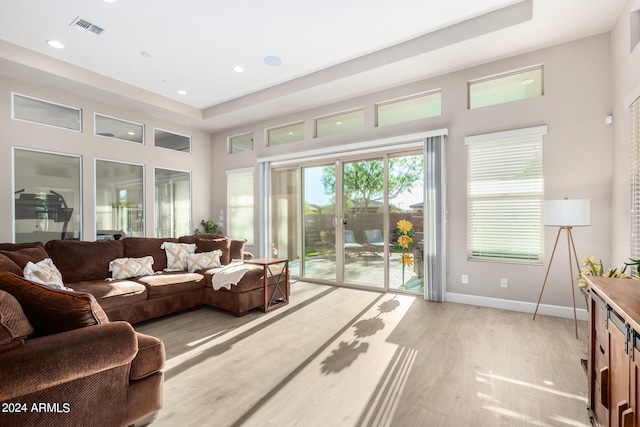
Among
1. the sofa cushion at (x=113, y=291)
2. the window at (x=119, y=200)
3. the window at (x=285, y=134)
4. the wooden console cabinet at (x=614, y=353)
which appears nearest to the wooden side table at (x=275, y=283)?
the sofa cushion at (x=113, y=291)

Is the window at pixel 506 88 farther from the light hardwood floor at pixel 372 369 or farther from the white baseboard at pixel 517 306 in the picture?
the light hardwood floor at pixel 372 369

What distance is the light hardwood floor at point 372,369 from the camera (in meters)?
1.89

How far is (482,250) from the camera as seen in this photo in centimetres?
410

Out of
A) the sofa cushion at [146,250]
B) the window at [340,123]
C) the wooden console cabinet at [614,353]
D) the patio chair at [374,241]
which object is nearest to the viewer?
the wooden console cabinet at [614,353]

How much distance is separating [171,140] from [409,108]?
4.93 meters

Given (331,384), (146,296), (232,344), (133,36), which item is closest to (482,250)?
(331,384)

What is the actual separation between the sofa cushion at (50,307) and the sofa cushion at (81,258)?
7.68 ft

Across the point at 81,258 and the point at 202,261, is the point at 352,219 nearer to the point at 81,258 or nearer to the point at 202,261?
the point at 202,261

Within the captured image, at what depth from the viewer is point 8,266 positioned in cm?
255

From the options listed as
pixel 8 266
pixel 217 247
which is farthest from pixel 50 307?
pixel 217 247

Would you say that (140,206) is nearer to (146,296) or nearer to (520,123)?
(146,296)

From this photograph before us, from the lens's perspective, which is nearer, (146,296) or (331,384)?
(331,384)

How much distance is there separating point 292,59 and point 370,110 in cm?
152

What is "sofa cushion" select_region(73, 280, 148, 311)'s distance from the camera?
3150mm
